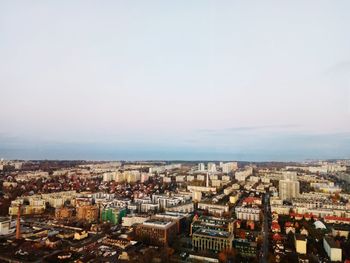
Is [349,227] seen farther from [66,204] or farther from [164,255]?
[66,204]

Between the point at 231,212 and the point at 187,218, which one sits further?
the point at 231,212

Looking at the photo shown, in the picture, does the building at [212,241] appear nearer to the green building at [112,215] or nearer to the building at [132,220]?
the building at [132,220]

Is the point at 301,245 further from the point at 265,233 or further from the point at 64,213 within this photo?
the point at 64,213

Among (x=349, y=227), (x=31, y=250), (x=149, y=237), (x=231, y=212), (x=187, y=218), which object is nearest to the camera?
(x=31, y=250)

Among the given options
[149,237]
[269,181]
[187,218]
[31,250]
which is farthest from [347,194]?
[31,250]

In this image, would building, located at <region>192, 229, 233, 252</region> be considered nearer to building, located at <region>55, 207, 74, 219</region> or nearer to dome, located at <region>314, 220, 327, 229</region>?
dome, located at <region>314, 220, 327, 229</region>

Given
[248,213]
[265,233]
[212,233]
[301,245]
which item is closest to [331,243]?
[301,245]
